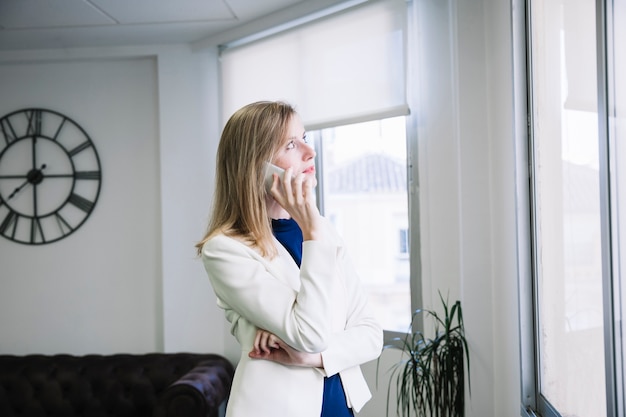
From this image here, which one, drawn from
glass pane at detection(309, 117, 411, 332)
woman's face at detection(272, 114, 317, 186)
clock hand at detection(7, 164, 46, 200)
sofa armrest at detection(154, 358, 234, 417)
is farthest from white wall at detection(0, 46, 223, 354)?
woman's face at detection(272, 114, 317, 186)

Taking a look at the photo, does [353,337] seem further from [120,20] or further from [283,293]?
[120,20]

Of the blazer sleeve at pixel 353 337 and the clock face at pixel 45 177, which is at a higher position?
the clock face at pixel 45 177

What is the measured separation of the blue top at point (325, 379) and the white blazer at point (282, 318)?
0.07 feet

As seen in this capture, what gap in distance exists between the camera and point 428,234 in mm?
2855

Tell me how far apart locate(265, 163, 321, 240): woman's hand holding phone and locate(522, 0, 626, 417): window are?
66cm

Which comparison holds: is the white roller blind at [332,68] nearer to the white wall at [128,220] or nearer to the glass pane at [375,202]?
the glass pane at [375,202]

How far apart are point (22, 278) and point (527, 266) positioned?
11.1ft

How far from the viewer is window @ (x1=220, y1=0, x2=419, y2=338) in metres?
3.00

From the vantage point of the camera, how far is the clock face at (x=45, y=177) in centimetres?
404

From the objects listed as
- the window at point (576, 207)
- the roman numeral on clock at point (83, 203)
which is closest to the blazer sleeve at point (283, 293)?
the window at point (576, 207)

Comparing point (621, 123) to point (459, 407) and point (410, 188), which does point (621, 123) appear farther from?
point (410, 188)

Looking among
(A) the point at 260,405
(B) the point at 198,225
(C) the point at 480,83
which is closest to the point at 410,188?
(C) the point at 480,83

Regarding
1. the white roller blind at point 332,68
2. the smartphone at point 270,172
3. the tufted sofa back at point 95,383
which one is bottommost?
the tufted sofa back at point 95,383

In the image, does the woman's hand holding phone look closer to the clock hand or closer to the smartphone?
the smartphone
